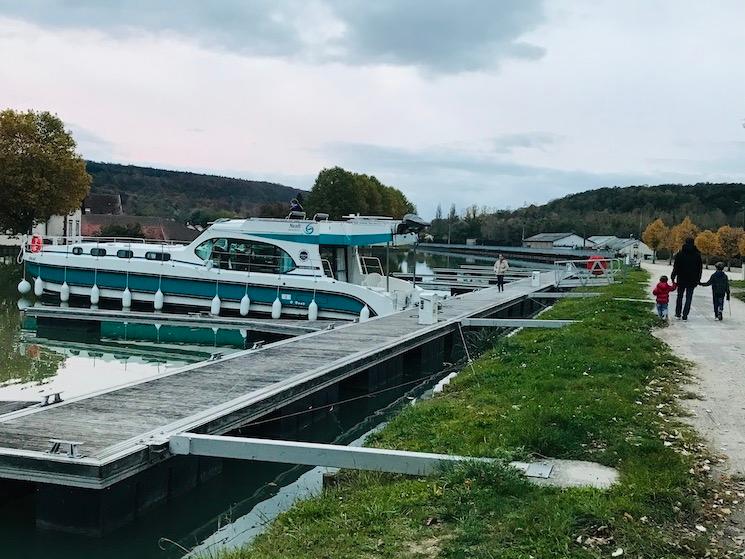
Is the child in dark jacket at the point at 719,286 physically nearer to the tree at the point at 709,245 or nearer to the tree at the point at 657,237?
the tree at the point at 709,245

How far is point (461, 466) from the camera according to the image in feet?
19.6

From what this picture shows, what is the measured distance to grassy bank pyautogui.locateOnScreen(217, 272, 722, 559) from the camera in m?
4.75

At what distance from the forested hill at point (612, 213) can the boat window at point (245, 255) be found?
10064 cm

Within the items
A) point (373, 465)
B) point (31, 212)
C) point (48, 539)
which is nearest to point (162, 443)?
point (48, 539)

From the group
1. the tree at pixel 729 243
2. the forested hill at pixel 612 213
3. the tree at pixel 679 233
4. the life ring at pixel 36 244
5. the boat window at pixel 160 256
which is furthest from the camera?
the forested hill at pixel 612 213

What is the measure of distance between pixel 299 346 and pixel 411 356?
354cm

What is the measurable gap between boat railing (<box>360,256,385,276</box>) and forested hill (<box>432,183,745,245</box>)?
9687cm

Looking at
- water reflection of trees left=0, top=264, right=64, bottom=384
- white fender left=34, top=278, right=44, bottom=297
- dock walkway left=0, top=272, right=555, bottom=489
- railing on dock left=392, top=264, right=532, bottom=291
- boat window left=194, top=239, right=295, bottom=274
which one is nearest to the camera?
dock walkway left=0, top=272, right=555, bottom=489

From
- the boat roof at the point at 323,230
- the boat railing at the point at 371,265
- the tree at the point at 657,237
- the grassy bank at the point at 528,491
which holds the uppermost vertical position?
the tree at the point at 657,237

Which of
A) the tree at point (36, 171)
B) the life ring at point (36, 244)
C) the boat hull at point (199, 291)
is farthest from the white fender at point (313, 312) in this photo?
the tree at point (36, 171)

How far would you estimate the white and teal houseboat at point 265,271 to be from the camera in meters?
22.6

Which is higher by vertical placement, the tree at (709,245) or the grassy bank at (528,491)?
the tree at (709,245)

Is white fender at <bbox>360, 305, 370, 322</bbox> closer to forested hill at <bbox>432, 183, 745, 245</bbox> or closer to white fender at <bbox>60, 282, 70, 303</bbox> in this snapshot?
white fender at <bbox>60, 282, 70, 303</bbox>

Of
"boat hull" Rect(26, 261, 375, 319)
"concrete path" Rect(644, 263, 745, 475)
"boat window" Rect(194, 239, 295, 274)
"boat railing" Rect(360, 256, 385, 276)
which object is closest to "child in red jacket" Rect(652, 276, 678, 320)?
"concrete path" Rect(644, 263, 745, 475)
